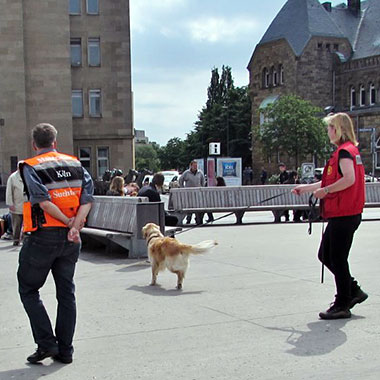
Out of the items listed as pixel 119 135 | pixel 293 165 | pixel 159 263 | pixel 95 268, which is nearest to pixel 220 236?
pixel 95 268

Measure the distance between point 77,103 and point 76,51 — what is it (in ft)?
10.0

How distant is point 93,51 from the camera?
126 ft

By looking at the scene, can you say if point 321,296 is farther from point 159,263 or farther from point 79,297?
point 79,297

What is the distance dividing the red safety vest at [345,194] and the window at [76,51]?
33.7 m

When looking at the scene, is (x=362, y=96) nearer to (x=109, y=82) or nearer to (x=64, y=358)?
(x=109, y=82)

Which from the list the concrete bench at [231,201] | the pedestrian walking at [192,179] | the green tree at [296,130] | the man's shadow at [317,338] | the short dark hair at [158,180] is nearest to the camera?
the man's shadow at [317,338]

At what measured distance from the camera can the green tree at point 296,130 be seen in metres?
54.6

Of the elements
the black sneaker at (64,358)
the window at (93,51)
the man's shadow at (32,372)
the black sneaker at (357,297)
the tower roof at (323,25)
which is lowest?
the man's shadow at (32,372)

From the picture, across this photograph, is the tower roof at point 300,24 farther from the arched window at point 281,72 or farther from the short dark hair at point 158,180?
the short dark hair at point 158,180

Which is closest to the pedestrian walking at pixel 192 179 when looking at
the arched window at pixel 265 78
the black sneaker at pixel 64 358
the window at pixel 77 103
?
the black sneaker at pixel 64 358

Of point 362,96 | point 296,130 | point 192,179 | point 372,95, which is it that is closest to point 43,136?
point 192,179

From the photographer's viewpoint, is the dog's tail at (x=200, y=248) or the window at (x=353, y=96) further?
the window at (x=353, y=96)

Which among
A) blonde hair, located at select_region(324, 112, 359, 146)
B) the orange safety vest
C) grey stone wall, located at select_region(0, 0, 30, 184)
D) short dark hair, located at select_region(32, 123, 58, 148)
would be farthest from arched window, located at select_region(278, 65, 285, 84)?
the orange safety vest

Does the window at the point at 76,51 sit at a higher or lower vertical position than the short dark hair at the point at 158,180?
higher
